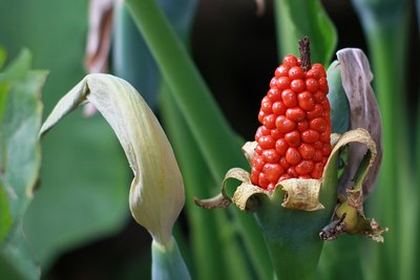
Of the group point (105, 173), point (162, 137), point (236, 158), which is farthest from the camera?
point (105, 173)

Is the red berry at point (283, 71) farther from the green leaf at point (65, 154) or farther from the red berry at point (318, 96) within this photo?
the green leaf at point (65, 154)

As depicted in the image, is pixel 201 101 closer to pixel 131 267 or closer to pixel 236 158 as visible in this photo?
pixel 236 158

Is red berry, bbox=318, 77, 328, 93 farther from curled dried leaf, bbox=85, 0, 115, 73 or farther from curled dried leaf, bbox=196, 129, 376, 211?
curled dried leaf, bbox=85, 0, 115, 73

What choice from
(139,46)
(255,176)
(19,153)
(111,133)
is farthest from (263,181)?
(111,133)

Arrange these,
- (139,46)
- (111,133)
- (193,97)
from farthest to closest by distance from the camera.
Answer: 1. (111,133)
2. (139,46)
3. (193,97)

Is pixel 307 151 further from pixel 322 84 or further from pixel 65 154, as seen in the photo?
pixel 65 154

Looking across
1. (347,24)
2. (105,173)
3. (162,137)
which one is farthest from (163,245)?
(347,24)
